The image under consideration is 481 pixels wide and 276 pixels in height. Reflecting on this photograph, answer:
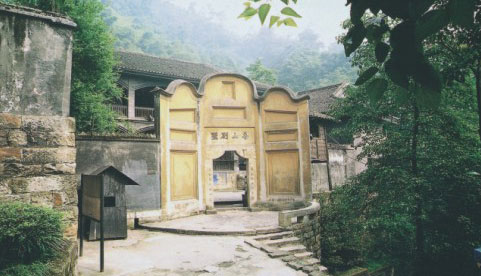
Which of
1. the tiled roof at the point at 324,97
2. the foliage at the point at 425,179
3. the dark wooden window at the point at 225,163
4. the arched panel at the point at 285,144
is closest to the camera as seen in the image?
the foliage at the point at 425,179

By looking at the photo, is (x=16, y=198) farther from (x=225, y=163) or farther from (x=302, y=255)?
(x=225, y=163)

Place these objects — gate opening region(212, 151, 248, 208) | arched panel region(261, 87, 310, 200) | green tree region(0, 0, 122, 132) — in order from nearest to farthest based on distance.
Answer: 1. green tree region(0, 0, 122, 132)
2. arched panel region(261, 87, 310, 200)
3. gate opening region(212, 151, 248, 208)

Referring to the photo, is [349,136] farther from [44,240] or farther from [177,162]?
[44,240]

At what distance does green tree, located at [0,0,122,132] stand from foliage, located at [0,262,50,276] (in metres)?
9.29

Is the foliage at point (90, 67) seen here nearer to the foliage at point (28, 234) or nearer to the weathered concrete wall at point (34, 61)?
the weathered concrete wall at point (34, 61)

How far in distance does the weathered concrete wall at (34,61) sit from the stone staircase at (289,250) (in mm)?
4931

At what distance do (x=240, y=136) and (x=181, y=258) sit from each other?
6.53 meters

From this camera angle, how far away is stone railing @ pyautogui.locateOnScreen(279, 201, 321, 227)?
27.9 ft

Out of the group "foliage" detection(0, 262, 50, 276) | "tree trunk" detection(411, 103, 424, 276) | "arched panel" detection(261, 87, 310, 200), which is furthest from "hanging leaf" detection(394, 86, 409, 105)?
"arched panel" detection(261, 87, 310, 200)

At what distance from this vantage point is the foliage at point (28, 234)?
3.37 metres

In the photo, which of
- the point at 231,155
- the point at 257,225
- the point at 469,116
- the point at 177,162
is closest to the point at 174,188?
the point at 177,162

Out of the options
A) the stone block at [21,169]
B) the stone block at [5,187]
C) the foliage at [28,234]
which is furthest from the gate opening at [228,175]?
the foliage at [28,234]

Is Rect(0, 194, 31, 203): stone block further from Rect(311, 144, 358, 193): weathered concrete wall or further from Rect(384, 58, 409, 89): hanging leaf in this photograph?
Rect(311, 144, 358, 193): weathered concrete wall

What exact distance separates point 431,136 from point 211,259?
22.4 feet
